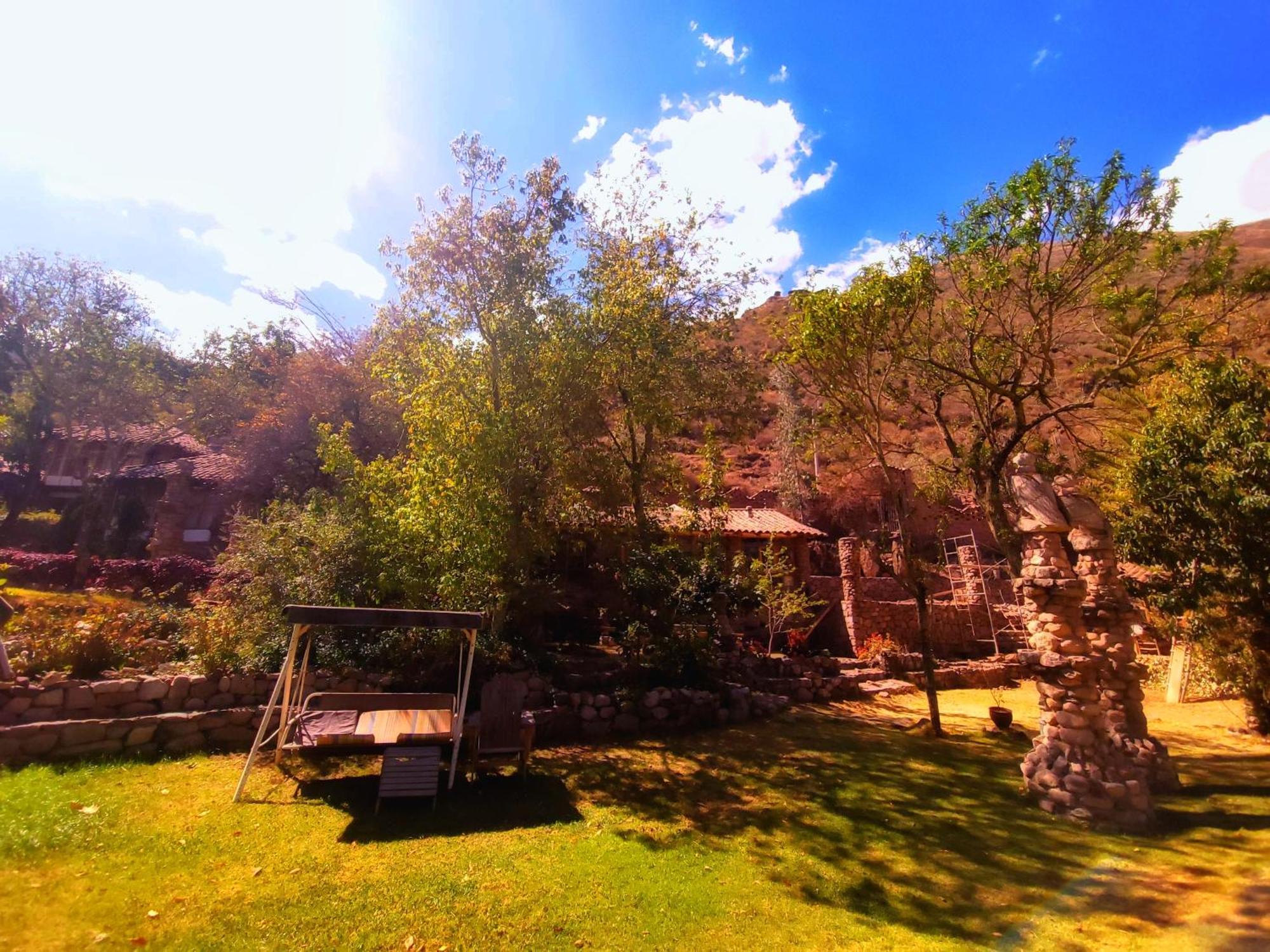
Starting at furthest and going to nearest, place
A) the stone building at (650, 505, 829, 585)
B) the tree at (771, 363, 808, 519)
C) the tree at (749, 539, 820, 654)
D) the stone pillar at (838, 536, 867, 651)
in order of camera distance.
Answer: the tree at (771, 363, 808, 519)
the stone building at (650, 505, 829, 585)
the stone pillar at (838, 536, 867, 651)
the tree at (749, 539, 820, 654)

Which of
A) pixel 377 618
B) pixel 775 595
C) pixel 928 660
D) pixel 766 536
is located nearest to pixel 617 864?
pixel 377 618

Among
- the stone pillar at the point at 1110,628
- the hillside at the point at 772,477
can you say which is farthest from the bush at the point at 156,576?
the stone pillar at the point at 1110,628

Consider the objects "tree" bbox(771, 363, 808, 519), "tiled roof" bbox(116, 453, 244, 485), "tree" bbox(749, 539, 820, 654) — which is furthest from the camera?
"tree" bbox(771, 363, 808, 519)

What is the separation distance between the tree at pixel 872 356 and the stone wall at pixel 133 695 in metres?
10.3

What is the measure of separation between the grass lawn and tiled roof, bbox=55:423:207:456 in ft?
87.0

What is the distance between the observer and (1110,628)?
26.5ft

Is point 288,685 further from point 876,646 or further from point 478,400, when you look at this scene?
point 876,646

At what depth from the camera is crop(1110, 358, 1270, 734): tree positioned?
8.52 metres

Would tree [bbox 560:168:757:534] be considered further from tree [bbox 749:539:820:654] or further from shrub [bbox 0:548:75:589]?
shrub [bbox 0:548:75:589]

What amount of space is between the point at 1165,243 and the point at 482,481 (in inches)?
463

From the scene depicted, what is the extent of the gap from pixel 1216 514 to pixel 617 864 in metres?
9.79

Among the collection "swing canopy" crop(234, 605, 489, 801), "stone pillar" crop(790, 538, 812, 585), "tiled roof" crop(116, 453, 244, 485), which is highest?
"tiled roof" crop(116, 453, 244, 485)

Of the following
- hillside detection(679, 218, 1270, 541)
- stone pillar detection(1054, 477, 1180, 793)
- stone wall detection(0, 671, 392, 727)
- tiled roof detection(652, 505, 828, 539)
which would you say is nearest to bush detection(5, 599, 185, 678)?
stone wall detection(0, 671, 392, 727)

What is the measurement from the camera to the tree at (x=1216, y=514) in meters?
8.52
